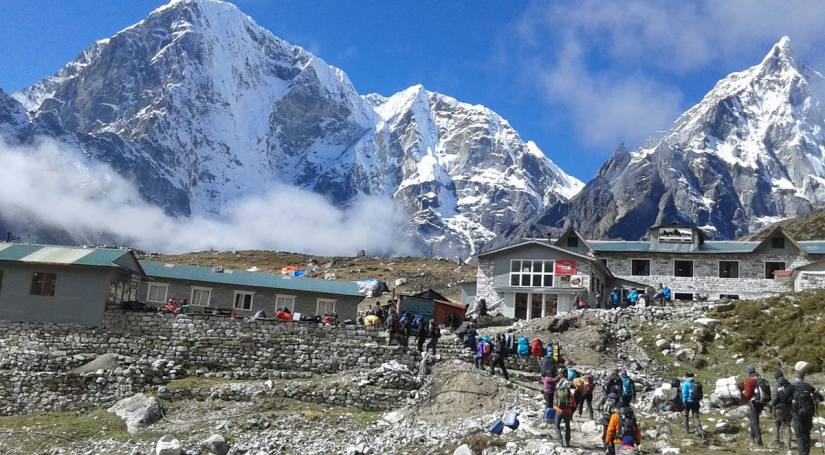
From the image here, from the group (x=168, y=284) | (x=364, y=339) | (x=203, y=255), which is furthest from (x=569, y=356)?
(x=203, y=255)

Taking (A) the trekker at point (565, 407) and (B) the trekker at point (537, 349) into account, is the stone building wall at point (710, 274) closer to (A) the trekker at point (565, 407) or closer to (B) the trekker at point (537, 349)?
(B) the trekker at point (537, 349)

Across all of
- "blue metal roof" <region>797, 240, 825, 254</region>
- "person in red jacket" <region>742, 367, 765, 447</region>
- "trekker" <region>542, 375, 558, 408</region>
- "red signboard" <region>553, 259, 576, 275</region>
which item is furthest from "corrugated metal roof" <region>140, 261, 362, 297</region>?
"blue metal roof" <region>797, 240, 825, 254</region>

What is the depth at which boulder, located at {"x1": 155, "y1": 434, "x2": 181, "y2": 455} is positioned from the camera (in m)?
28.0

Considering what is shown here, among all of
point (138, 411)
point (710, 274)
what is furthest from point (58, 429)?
point (710, 274)

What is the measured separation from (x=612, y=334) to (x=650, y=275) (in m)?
18.8

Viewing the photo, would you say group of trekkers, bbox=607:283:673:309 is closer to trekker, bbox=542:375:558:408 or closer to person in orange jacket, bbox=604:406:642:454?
trekker, bbox=542:375:558:408

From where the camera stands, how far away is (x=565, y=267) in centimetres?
5591

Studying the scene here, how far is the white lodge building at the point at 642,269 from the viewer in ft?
182

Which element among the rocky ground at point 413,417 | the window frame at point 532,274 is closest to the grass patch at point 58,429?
the rocky ground at point 413,417

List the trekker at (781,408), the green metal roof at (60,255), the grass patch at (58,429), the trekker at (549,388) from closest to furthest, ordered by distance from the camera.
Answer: the trekker at (781,408), the trekker at (549,388), the grass patch at (58,429), the green metal roof at (60,255)

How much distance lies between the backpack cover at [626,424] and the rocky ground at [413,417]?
8.66 ft

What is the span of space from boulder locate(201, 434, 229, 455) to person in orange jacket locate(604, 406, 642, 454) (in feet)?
44.6

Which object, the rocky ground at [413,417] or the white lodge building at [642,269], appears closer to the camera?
the rocky ground at [413,417]

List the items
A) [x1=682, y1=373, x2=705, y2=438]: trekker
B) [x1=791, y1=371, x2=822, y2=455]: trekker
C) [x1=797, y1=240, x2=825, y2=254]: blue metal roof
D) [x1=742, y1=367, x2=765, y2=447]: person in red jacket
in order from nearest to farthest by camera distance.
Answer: [x1=791, y1=371, x2=822, y2=455]: trekker < [x1=742, y1=367, x2=765, y2=447]: person in red jacket < [x1=682, y1=373, x2=705, y2=438]: trekker < [x1=797, y1=240, x2=825, y2=254]: blue metal roof
